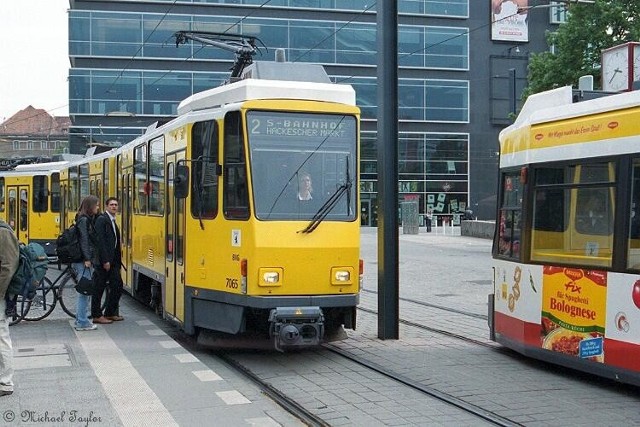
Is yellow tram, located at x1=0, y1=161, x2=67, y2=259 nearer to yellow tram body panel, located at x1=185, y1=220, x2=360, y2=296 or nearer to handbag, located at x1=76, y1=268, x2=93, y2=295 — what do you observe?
handbag, located at x1=76, y1=268, x2=93, y2=295

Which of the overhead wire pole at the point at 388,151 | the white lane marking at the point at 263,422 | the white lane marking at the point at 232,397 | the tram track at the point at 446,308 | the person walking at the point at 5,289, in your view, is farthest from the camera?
the tram track at the point at 446,308

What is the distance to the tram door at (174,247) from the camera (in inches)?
394

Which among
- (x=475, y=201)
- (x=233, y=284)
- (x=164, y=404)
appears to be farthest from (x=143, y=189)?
(x=475, y=201)

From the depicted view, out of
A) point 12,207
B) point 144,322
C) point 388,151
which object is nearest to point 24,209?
point 12,207

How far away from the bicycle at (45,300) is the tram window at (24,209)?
41.2ft

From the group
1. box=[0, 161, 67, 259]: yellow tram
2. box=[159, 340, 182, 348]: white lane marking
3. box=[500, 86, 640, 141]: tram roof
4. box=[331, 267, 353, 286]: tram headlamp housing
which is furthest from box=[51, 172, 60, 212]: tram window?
box=[500, 86, 640, 141]: tram roof

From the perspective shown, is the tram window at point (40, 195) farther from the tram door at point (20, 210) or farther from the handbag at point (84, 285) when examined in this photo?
the handbag at point (84, 285)

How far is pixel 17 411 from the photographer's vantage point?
6.74 m

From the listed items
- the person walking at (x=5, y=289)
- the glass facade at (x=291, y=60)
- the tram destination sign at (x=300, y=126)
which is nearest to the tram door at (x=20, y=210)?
the tram destination sign at (x=300, y=126)

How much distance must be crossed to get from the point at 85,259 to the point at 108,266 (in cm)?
51

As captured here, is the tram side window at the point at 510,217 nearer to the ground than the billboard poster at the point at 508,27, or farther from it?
nearer to the ground

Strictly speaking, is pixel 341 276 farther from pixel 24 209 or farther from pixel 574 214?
pixel 24 209

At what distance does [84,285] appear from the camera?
1098 cm

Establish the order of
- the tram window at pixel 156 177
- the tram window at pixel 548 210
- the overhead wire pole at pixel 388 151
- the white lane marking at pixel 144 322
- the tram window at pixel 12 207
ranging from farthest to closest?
the tram window at pixel 12 207, the white lane marking at pixel 144 322, the tram window at pixel 156 177, the overhead wire pole at pixel 388 151, the tram window at pixel 548 210
